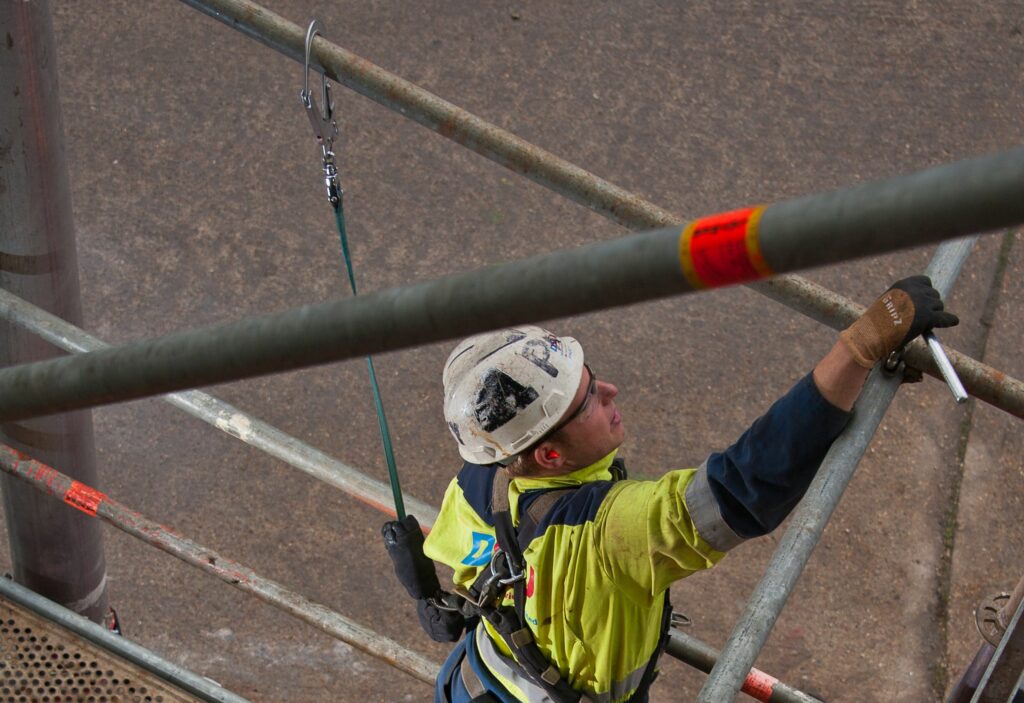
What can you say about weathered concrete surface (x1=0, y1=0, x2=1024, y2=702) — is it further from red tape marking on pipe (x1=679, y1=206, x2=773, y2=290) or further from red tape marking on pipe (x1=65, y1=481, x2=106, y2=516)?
red tape marking on pipe (x1=679, y1=206, x2=773, y2=290)

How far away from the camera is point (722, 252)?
1.05m

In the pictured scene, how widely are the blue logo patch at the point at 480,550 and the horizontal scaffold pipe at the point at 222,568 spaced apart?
57 cm

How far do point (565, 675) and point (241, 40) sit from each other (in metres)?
5.21

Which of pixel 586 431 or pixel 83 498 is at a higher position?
pixel 586 431

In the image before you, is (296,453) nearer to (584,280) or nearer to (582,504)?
(582,504)

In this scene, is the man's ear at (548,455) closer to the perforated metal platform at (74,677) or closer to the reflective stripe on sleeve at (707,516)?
the reflective stripe on sleeve at (707,516)

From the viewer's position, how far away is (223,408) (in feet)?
10.3

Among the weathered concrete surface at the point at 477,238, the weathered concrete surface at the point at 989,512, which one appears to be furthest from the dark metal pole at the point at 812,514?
the weathered concrete surface at the point at 989,512

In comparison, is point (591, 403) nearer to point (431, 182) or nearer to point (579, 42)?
point (431, 182)

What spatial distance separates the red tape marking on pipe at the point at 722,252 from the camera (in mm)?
1044

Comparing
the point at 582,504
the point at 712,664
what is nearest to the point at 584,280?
the point at 582,504

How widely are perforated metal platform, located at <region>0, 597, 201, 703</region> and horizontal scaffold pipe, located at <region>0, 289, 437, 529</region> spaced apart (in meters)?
0.60

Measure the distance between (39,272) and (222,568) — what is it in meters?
0.84

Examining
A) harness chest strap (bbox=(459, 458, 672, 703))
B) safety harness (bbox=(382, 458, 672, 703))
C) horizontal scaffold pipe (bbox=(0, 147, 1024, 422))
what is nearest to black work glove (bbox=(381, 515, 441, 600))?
safety harness (bbox=(382, 458, 672, 703))
